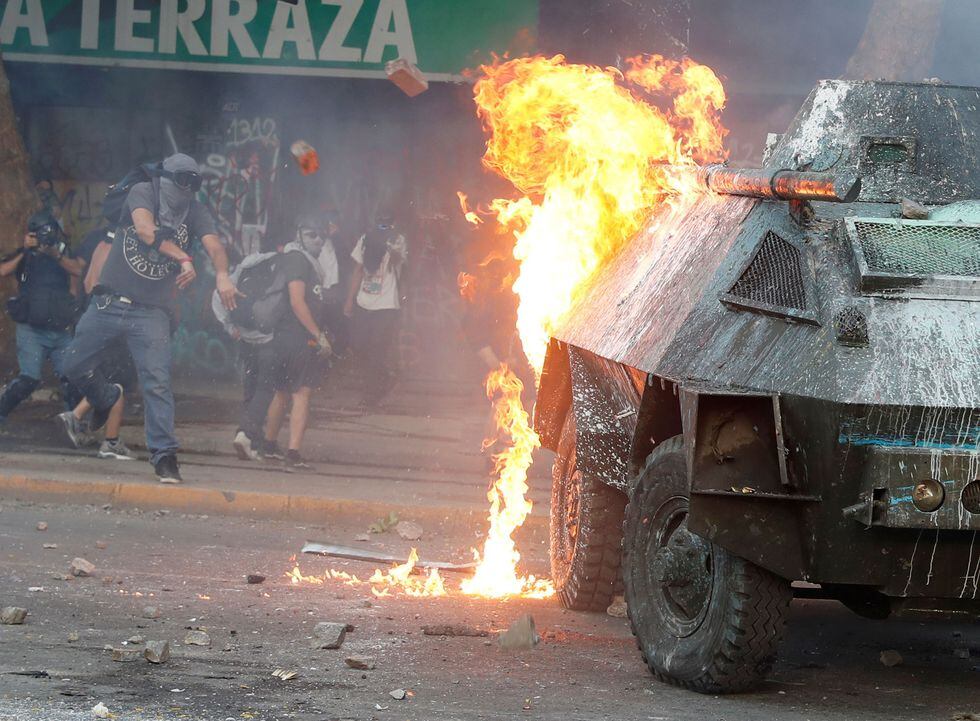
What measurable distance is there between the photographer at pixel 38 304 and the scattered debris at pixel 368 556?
13.8ft

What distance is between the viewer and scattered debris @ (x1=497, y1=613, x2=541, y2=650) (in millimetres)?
6750

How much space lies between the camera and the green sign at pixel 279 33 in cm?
1641

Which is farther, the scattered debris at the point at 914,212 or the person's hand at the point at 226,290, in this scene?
the person's hand at the point at 226,290

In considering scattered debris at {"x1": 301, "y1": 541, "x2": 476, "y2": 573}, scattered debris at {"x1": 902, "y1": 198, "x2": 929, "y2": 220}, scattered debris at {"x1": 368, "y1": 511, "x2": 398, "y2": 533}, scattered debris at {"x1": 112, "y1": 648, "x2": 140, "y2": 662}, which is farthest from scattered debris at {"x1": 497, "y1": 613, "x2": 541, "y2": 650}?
scattered debris at {"x1": 368, "y1": 511, "x2": 398, "y2": 533}

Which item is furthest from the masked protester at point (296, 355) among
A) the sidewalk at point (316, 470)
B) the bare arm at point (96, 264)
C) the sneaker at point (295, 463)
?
the bare arm at point (96, 264)

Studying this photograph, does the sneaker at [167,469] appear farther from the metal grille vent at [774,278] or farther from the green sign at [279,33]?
the green sign at [279,33]

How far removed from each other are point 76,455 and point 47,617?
5.70 metres

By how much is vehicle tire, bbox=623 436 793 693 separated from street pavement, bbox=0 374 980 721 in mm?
134

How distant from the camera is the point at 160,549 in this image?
930 cm

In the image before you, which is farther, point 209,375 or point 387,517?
point 209,375

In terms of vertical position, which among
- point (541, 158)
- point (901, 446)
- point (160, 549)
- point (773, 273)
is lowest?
point (160, 549)

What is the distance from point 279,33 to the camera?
16.5 m

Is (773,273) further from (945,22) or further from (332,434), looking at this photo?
(945,22)

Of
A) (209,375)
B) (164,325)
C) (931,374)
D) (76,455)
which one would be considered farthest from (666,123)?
(209,375)
